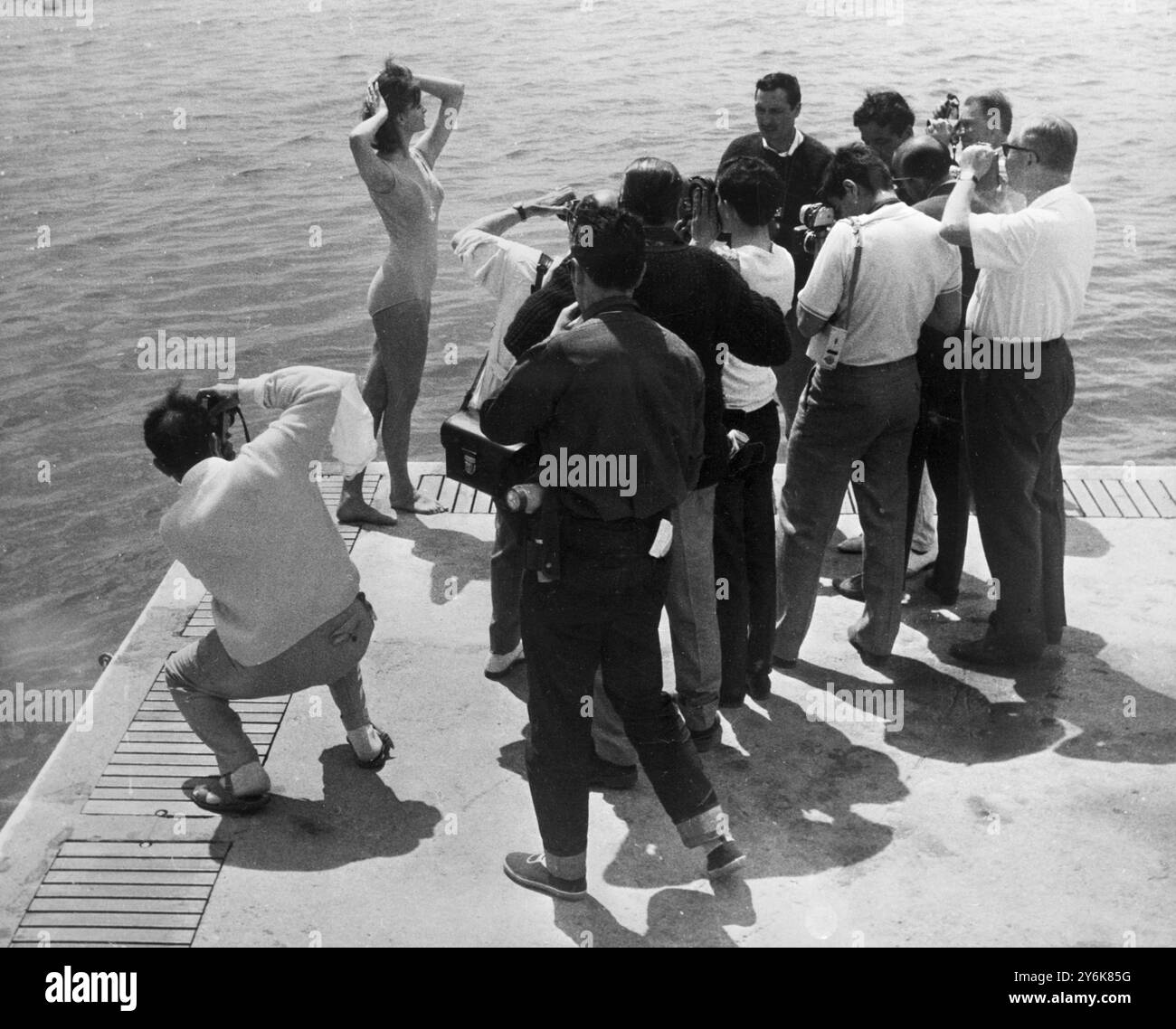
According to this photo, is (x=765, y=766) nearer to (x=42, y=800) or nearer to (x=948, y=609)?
(x=948, y=609)

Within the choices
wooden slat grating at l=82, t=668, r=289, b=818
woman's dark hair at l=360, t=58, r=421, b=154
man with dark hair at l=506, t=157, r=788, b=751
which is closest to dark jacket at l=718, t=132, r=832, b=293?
woman's dark hair at l=360, t=58, r=421, b=154

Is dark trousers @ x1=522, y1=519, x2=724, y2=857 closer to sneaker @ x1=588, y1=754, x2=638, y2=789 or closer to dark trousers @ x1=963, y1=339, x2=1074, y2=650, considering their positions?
sneaker @ x1=588, y1=754, x2=638, y2=789

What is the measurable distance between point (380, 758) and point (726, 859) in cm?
123

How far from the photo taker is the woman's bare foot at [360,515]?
6.65 meters

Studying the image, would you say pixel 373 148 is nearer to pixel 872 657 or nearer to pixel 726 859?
pixel 872 657

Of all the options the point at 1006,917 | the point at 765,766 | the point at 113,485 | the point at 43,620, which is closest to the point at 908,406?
the point at 765,766

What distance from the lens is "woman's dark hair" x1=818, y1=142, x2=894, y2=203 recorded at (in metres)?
5.07

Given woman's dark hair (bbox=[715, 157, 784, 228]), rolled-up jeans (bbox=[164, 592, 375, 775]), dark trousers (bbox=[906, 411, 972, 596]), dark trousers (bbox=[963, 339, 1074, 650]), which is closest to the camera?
rolled-up jeans (bbox=[164, 592, 375, 775])

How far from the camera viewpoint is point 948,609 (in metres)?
5.93

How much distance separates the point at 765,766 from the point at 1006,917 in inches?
38.2

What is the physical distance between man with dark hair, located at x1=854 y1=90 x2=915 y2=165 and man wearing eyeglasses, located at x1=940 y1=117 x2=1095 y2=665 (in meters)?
0.95

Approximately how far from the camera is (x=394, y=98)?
20.4 feet

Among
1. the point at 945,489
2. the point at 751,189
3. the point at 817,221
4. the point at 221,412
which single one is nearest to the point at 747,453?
the point at 751,189

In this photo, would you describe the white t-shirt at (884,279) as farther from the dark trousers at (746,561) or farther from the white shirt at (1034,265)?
the dark trousers at (746,561)
